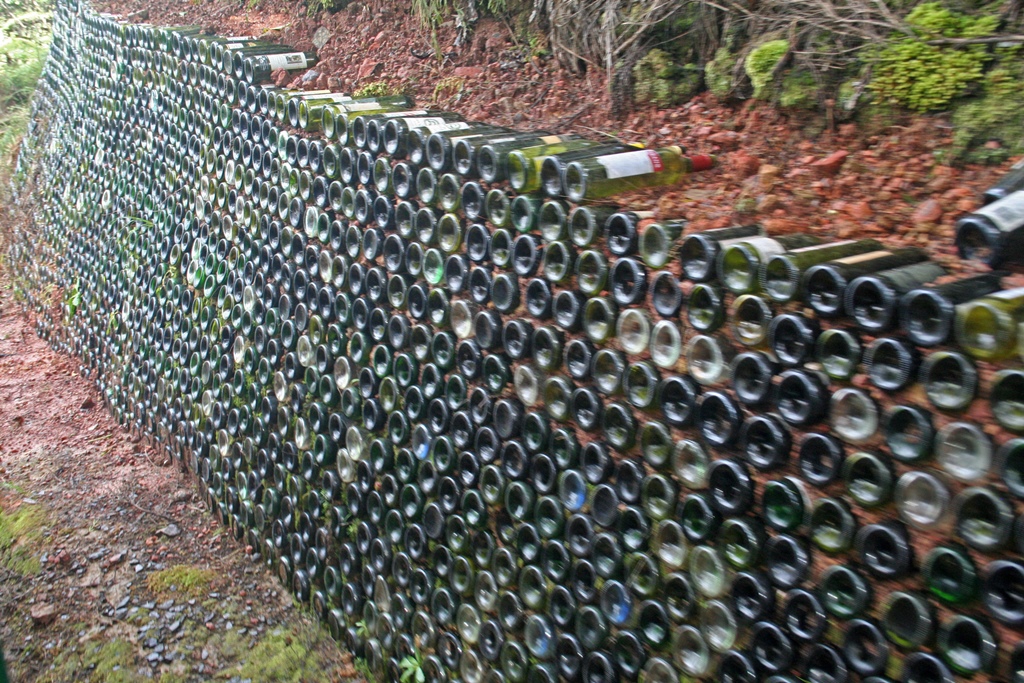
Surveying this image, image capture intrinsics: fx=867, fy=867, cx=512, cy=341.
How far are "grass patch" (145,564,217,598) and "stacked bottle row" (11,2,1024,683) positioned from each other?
306mm

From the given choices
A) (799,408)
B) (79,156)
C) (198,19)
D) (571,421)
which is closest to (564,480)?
(571,421)

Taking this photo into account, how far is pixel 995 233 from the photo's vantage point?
1.87 meters

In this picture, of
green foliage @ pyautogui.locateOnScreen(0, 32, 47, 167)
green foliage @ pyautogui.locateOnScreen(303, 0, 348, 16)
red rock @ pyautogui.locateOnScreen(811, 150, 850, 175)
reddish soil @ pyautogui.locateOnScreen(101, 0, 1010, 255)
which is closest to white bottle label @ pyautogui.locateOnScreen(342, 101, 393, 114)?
reddish soil @ pyautogui.locateOnScreen(101, 0, 1010, 255)

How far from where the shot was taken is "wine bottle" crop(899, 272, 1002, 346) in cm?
171

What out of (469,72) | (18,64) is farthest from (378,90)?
(18,64)

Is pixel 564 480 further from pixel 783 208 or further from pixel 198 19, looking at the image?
pixel 198 19

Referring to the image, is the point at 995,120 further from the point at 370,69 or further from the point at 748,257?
the point at 370,69

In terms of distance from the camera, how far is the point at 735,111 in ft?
10.5

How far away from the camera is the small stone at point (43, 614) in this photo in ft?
13.6

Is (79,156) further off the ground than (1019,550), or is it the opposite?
(1019,550)

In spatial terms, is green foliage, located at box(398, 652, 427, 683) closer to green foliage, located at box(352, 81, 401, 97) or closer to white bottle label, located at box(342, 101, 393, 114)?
white bottle label, located at box(342, 101, 393, 114)

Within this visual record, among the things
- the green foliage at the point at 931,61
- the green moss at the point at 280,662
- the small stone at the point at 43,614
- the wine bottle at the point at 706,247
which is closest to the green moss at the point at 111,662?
the small stone at the point at 43,614

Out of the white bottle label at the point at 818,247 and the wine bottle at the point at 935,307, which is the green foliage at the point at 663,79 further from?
the wine bottle at the point at 935,307

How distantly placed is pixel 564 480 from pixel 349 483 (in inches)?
55.7
